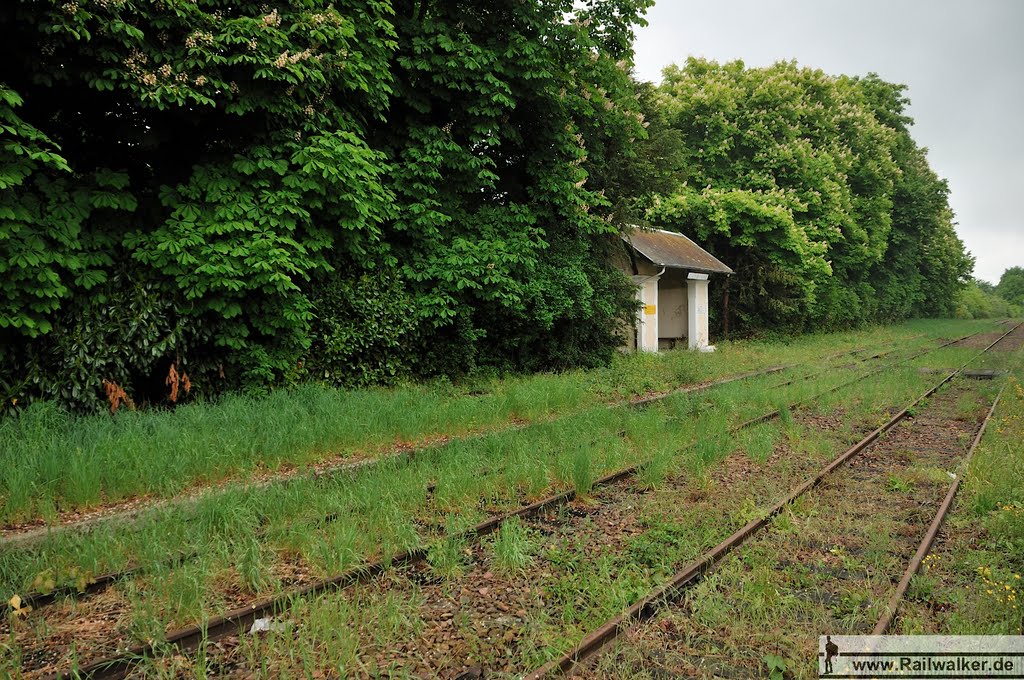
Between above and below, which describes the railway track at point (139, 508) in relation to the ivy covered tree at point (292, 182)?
below

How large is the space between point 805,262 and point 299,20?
Answer: 987 inches

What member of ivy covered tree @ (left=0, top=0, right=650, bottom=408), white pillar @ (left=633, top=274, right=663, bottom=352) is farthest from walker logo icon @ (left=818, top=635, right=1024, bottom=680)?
white pillar @ (left=633, top=274, right=663, bottom=352)

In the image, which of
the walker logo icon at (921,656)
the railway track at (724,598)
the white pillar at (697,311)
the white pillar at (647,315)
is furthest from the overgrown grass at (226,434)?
the white pillar at (697,311)

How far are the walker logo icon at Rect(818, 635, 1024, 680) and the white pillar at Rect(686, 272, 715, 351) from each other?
19.8 metres

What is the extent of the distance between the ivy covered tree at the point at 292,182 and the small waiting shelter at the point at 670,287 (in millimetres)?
6044

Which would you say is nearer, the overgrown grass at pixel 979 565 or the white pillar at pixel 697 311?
the overgrown grass at pixel 979 565

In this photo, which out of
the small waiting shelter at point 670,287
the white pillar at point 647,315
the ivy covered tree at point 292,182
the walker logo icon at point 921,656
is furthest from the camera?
the small waiting shelter at point 670,287

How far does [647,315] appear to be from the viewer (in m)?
20.0

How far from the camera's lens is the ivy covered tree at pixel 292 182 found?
7.00m

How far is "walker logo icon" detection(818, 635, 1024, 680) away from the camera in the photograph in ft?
10.3

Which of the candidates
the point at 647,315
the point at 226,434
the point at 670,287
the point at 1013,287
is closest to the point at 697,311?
the point at 670,287

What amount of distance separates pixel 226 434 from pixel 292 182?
382 centimetres

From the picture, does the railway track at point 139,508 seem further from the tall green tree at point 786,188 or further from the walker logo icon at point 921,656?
the tall green tree at point 786,188

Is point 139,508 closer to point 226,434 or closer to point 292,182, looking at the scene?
point 226,434
